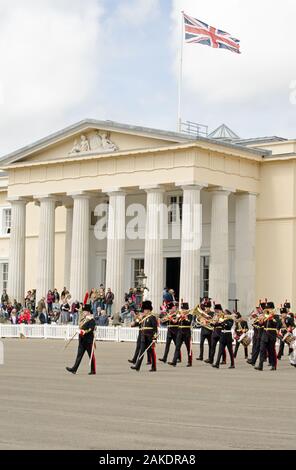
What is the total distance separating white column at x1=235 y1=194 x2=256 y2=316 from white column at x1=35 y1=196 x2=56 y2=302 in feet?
32.1

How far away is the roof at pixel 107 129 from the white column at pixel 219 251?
2518mm

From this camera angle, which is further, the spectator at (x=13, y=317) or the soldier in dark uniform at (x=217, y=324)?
the spectator at (x=13, y=317)

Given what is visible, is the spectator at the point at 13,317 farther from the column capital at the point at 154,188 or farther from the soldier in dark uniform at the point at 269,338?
the soldier in dark uniform at the point at 269,338

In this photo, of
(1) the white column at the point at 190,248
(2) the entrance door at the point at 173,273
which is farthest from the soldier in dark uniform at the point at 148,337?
(2) the entrance door at the point at 173,273

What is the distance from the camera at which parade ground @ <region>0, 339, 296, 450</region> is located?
41.2ft

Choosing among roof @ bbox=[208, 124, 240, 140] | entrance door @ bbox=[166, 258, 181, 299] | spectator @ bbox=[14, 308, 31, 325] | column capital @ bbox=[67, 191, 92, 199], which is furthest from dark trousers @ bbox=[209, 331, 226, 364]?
roof @ bbox=[208, 124, 240, 140]

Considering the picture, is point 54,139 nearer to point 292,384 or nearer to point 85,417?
point 292,384

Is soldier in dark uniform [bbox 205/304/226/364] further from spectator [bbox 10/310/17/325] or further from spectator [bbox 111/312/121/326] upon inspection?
A: spectator [bbox 10/310/17/325]

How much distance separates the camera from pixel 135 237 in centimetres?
5231

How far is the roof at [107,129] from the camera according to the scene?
46.8m

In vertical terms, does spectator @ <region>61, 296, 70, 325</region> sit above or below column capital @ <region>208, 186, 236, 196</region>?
below

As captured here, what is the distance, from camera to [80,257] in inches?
1993

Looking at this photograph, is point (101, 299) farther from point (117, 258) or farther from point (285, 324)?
point (285, 324)

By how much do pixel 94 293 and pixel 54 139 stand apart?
8.96m
